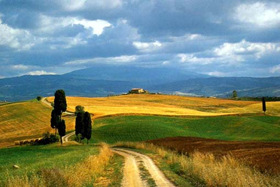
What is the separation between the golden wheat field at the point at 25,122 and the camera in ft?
309

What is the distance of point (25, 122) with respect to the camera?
113312 mm

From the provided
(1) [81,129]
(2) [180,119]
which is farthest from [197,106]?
(1) [81,129]

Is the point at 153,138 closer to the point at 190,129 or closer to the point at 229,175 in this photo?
the point at 190,129

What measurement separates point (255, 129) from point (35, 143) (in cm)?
5047

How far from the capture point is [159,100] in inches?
7549

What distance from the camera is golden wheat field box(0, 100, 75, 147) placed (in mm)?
94125

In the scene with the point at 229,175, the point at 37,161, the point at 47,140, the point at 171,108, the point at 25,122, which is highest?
the point at 229,175

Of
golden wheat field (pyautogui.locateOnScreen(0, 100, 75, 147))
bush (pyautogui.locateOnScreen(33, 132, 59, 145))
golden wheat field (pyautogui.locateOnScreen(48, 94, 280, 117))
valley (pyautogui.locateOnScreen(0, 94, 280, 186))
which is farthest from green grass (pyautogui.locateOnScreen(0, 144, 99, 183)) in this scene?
golden wheat field (pyautogui.locateOnScreen(48, 94, 280, 117))

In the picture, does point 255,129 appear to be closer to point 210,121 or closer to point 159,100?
point 210,121

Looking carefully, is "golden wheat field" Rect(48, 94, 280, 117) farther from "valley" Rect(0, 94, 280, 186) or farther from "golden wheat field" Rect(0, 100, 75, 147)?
"golden wheat field" Rect(0, 100, 75, 147)

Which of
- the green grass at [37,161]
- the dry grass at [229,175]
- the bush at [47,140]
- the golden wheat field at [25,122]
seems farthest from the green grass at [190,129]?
the dry grass at [229,175]

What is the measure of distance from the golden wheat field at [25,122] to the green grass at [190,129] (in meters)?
14.6

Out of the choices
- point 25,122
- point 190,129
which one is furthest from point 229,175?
point 25,122

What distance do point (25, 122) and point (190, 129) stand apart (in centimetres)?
5339
